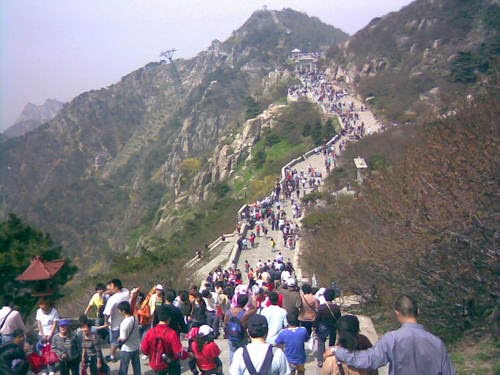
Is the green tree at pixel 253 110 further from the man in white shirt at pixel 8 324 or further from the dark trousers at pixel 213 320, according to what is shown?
the man in white shirt at pixel 8 324

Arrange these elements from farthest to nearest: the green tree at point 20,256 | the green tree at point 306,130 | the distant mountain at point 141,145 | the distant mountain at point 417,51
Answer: the distant mountain at point 141,145
the green tree at point 306,130
the distant mountain at point 417,51
the green tree at point 20,256

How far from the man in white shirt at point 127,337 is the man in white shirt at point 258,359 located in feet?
6.82

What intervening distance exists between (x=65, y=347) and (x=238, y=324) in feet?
6.00

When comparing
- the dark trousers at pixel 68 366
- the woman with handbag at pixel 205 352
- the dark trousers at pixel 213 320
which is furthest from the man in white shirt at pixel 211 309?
the woman with handbag at pixel 205 352

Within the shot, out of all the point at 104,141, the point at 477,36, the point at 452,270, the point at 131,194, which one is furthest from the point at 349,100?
the point at 104,141

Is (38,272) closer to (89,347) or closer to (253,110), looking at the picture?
(89,347)

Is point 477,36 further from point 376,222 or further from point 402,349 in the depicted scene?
point 402,349

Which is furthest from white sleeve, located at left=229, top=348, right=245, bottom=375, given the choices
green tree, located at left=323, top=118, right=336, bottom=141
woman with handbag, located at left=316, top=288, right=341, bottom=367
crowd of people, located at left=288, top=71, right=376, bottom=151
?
green tree, located at left=323, top=118, right=336, bottom=141

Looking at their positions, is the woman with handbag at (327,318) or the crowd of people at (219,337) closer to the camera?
the crowd of people at (219,337)

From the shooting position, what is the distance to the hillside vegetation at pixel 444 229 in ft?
27.6

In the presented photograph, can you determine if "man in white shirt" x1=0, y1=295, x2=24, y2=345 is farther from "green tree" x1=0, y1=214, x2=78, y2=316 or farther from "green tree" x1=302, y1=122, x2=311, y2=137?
"green tree" x1=302, y1=122, x2=311, y2=137

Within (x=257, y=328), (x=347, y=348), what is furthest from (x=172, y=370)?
(x=347, y=348)

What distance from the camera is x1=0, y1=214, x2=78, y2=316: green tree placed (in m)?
16.8

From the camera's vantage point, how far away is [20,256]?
18.5 m
